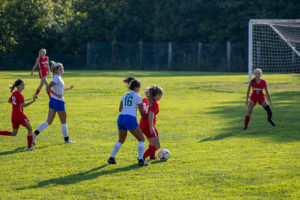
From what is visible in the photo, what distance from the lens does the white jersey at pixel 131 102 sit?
763 cm

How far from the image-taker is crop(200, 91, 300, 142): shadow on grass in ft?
34.7

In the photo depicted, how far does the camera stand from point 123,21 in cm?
5203

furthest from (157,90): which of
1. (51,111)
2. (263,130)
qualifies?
(263,130)

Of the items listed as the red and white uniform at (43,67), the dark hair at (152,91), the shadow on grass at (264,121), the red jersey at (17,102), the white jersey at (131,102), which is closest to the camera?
the white jersey at (131,102)

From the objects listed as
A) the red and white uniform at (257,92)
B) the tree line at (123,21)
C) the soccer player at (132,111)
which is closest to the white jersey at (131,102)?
the soccer player at (132,111)

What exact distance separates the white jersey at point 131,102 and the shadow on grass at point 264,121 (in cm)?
278

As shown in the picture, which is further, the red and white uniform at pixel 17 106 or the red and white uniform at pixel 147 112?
the red and white uniform at pixel 17 106

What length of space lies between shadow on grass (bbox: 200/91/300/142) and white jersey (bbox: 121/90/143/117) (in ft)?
9.14

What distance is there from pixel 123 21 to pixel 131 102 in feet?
149

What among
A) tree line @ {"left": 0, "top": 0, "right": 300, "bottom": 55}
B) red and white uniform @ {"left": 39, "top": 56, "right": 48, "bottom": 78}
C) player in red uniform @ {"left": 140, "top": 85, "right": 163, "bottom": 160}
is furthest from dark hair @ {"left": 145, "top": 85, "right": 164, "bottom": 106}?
tree line @ {"left": 0, "top": 0, "right": 300, "bottom": 55}

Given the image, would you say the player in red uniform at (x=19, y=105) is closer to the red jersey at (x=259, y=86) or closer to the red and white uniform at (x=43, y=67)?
the red jersey at (x=259, y=86)

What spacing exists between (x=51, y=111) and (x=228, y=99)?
10381 mm

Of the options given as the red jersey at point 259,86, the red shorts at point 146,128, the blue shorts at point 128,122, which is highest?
the red jersey at point 259,86

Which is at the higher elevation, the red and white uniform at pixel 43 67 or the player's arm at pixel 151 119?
the red and white uniform at pixel 43 67
